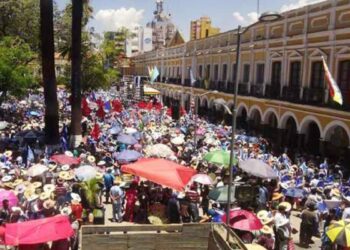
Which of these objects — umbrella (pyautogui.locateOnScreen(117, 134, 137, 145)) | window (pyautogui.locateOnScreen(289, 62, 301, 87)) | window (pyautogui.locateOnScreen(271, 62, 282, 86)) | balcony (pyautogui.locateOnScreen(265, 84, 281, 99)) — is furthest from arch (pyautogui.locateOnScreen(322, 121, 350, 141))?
umbrella (pyautogui.locateOnScreen(117, 134, 137, 145))

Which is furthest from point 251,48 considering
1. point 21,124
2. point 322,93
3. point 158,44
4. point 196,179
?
point 158,44

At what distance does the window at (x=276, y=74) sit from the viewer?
29016 mm

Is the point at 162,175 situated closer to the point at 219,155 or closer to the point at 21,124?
the point at 219,155

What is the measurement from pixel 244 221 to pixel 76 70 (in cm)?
1507

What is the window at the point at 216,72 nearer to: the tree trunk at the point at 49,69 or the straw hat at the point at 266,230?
the tree trunk at the point at 49,69

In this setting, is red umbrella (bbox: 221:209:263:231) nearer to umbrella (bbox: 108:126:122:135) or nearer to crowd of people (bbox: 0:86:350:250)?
crowd of people (bbox: 0:86:350:250)

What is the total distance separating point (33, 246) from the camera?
8.95 metres

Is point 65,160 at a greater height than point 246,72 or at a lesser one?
lesser

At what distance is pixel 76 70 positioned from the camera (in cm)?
2342

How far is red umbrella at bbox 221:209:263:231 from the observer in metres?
10.2

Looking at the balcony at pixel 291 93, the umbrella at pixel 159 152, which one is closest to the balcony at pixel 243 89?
the balcony at pixel 291 93

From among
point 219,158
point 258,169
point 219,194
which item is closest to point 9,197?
point 219,194

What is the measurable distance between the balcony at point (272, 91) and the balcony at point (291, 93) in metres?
0.75

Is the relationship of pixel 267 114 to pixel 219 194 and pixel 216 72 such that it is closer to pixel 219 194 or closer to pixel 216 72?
pixel 216 72
